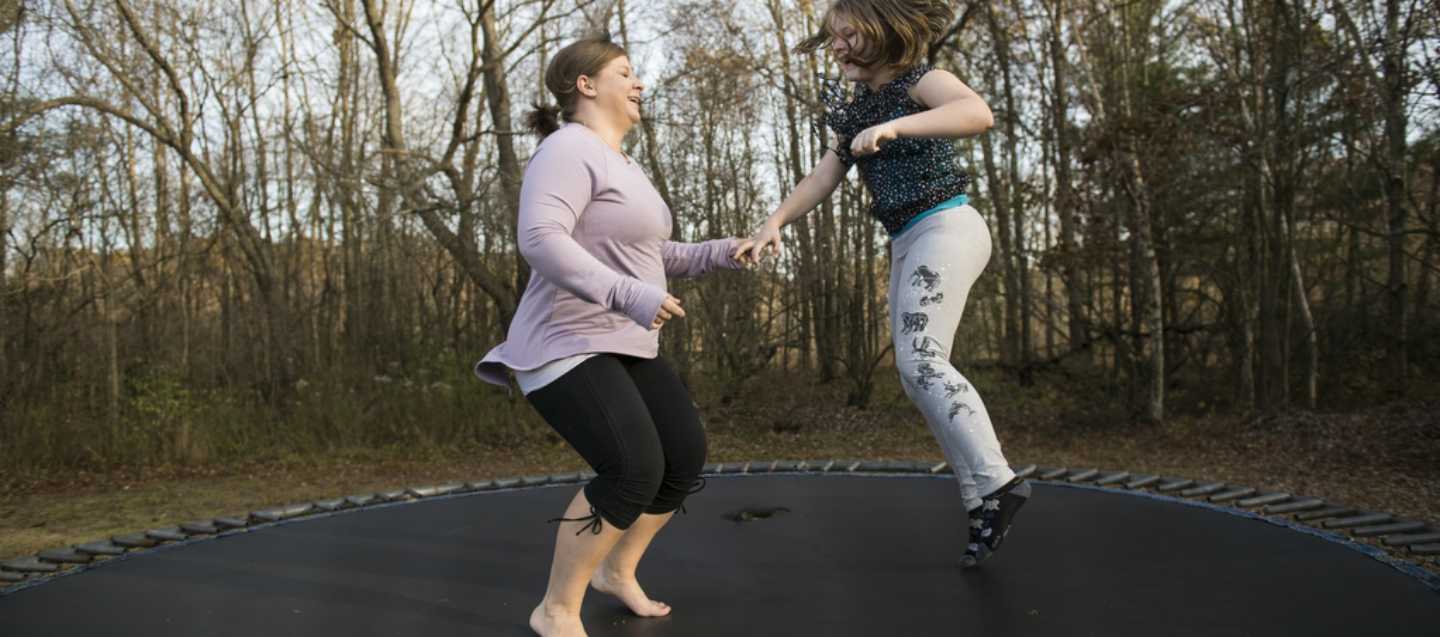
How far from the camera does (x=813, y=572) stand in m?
1.82

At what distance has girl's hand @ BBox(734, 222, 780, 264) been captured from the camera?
1634mm

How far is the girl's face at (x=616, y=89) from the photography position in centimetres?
155

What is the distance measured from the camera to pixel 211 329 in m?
7.47

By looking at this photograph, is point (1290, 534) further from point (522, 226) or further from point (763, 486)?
point (522, 226)

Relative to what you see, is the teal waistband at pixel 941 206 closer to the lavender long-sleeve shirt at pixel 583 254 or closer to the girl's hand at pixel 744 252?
the girl's hand at pixel 744 252

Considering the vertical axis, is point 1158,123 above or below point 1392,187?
above

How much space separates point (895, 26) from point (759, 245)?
1.51ft

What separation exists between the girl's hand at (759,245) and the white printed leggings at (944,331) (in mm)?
245

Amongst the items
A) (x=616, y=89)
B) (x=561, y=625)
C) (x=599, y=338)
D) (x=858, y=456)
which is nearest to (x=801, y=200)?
(x=616, y=89)

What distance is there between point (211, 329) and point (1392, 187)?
322 inches

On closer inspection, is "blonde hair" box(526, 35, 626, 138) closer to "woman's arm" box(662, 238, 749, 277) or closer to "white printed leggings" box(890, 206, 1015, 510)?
"woman's arm" box(662, 238, 749, 277)

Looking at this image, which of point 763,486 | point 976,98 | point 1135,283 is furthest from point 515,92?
point 976,98

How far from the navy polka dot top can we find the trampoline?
2.30ft

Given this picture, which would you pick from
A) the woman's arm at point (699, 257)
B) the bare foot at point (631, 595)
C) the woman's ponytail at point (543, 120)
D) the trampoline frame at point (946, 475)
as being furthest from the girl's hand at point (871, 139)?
the trampoline frame at point (946, 475)
